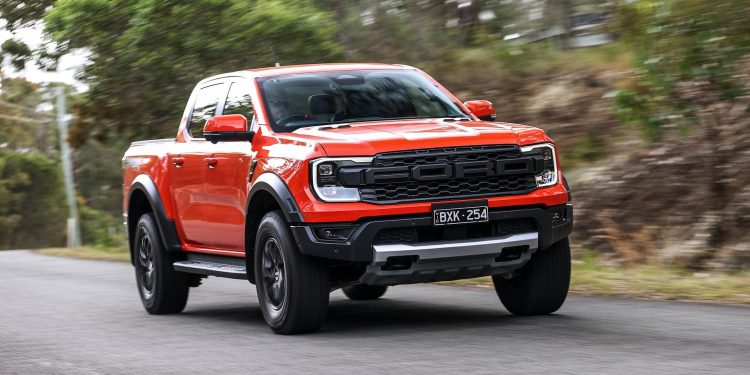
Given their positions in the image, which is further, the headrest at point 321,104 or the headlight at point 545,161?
the headrest at point 321,104

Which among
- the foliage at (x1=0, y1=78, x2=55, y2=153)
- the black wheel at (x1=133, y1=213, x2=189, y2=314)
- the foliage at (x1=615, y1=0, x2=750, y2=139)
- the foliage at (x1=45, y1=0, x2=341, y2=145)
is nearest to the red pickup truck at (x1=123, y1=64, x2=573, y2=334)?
the black wheel at (x1=133, y1=213, x2=189, y2=314)

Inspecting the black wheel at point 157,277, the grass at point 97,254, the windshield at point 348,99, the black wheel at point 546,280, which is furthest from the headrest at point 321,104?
the grass at point 97,254

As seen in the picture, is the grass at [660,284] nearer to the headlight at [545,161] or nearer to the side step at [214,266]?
the headlight at [545,161]

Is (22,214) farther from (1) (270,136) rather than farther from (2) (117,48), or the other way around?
(1) (270,136)

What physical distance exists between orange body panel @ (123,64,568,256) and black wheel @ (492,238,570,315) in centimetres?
45

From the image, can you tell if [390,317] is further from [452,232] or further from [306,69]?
[306,69]

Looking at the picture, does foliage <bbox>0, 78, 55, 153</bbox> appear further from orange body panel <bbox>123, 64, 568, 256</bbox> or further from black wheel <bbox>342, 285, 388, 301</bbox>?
orange body panel <bbox>123, 64, 568, 256</bbox>

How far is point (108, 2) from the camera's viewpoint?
2180 centimetres

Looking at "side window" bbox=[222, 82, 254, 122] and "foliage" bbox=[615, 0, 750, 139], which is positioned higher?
"side window" bbox=[222, 82, 254, 122]

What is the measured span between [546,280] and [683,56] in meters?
5.57

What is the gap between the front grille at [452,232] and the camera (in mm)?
8648

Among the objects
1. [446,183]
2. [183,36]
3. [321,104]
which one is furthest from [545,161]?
[183,36]

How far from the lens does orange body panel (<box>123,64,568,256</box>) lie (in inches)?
343

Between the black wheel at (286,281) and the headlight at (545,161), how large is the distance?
1.56 m
